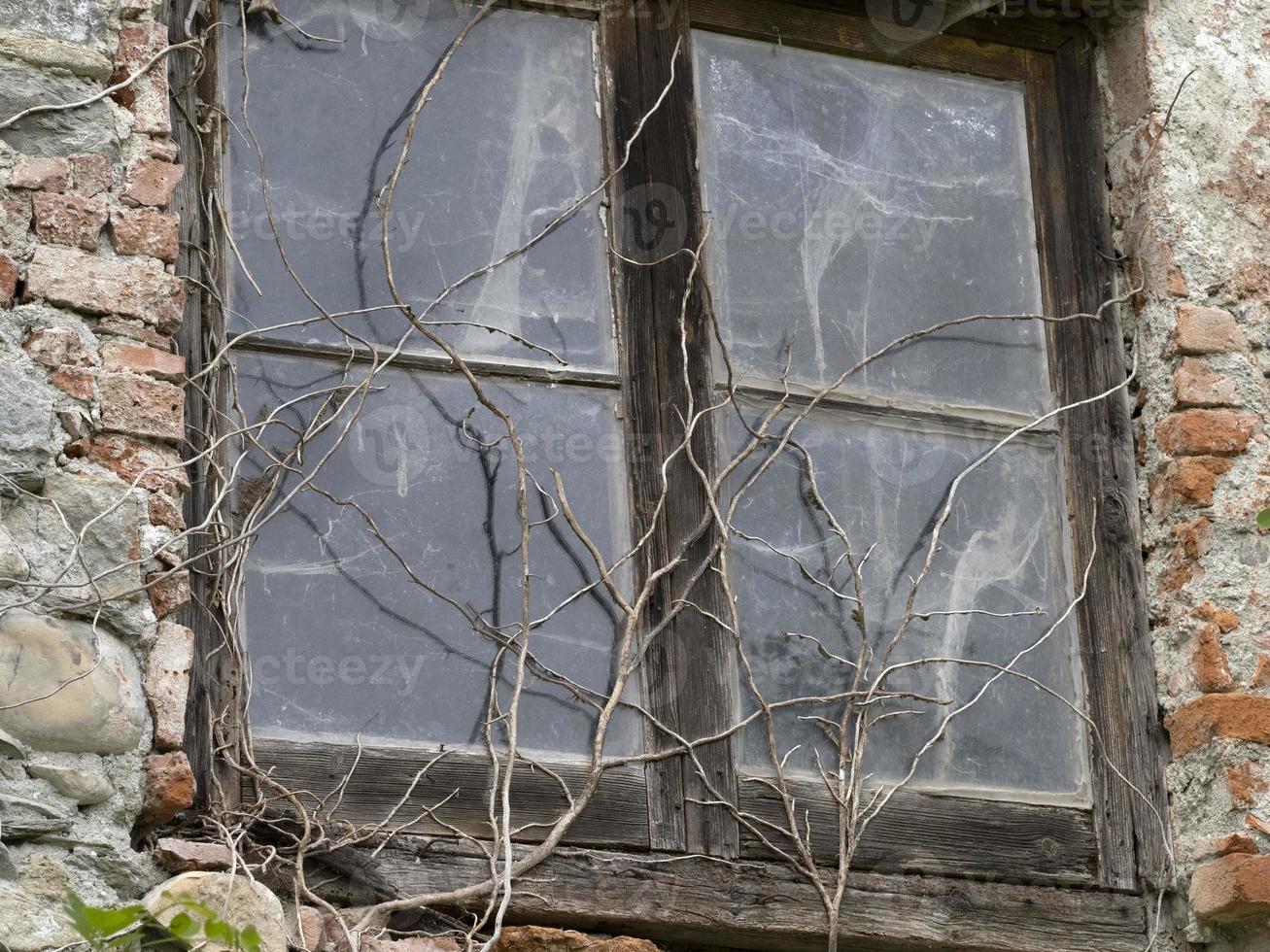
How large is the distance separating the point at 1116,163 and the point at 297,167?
5.44ft

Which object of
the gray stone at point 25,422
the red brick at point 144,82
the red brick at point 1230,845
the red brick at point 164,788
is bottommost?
the red brick at point 1230,845

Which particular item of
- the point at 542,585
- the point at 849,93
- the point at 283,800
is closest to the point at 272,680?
the point at 283,800

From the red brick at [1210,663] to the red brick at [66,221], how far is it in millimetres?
2034

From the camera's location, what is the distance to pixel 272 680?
3.10 meters

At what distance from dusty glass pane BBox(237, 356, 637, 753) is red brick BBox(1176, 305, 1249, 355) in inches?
44.7

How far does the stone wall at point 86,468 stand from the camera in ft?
8.78

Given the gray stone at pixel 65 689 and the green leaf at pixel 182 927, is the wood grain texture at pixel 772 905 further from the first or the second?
the green leaf at pixel 182 927

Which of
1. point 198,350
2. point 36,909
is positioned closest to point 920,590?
point 198,350

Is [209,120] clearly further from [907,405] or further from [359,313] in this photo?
[907,405]

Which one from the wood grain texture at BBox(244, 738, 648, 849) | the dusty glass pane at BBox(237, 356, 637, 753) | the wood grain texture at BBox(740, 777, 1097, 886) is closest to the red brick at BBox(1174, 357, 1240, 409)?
the wood grain texture at BBox(740, 777, 1097, 886)

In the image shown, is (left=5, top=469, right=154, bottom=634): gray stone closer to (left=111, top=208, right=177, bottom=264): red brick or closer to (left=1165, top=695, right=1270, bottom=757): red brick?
(left=111, top=208, right=177, bottom=264): red brick

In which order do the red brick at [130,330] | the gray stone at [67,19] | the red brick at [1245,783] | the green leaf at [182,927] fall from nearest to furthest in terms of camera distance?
the green leaf at [182,927]
the red brick at [130,330]
the gray stone at [67,19]
the red brick at [1245,783]

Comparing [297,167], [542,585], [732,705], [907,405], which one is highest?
[297,167]

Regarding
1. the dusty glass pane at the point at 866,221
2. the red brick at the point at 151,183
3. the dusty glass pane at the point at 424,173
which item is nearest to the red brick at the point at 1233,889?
the dusty glass pane at the point at 866,221
